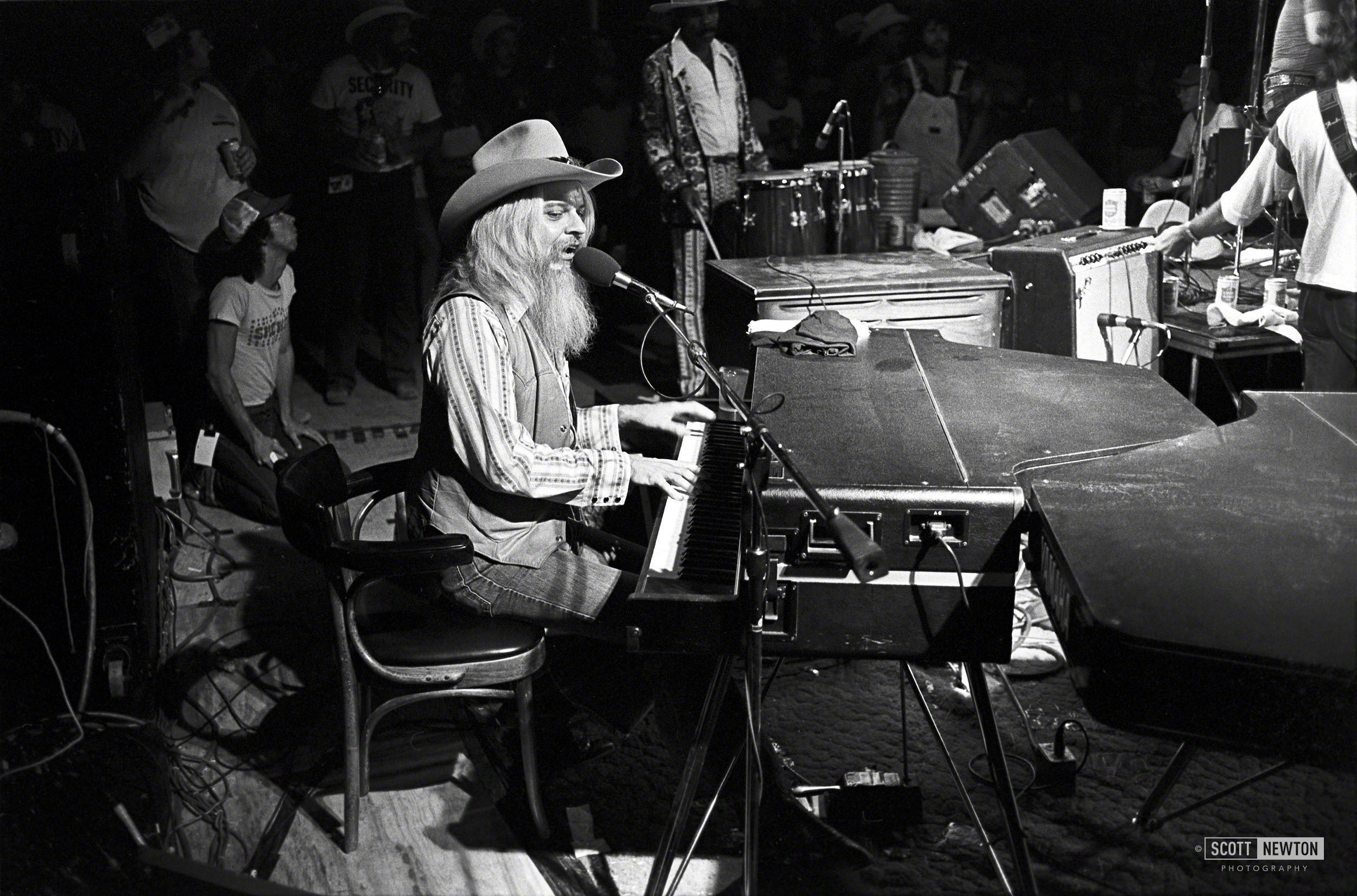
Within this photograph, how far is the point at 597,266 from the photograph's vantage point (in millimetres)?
2543

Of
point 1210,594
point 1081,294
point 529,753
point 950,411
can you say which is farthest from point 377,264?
point 1210,594

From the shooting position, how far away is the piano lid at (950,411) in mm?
2268

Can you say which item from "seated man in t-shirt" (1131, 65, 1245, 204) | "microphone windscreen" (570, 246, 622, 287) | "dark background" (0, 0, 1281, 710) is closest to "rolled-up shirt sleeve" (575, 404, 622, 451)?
"microphone windscreen" (570, 246, 622, 287)

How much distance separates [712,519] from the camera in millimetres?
2400

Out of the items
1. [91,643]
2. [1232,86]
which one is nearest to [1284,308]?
[1232,86]

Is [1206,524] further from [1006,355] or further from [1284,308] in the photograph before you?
[1284,308]

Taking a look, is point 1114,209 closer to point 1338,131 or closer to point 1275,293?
point 1275,293

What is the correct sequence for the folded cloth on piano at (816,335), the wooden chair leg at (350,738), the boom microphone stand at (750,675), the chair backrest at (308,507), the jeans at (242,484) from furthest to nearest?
1. the jeans at (242,484)
2. the folded cloth on piano at (816,335)
3. the wooden chair leg at (350,738)
4. the chair backrest at (308,507)
5. the boom microphone stand at (750,675)

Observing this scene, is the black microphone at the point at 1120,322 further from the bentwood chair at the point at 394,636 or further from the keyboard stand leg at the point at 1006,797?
the bentwood chair at the point at 394,636

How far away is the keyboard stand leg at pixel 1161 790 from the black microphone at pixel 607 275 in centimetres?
143

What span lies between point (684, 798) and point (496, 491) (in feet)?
2.71

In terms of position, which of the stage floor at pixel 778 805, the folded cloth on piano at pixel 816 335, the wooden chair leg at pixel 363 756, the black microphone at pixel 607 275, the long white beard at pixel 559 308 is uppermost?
the black microphone at pixel 607 275

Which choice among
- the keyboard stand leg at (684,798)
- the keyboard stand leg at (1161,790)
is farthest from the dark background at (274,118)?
the keyboard stand leg at (1161,790)

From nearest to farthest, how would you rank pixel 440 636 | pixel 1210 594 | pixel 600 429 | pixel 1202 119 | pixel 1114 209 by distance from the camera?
1. pixel 1210 594
2. pixel 440 636
3. pixel 600 429
4. pixel 1202 119
5. pixel 1114 209
